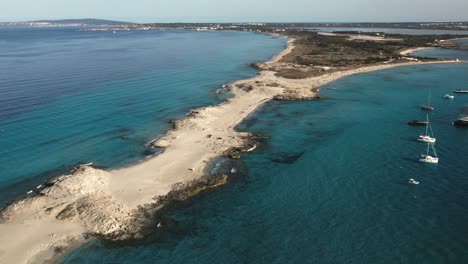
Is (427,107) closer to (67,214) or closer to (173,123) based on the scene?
(173,123)

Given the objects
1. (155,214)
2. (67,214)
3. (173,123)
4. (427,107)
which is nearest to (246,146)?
(173,123)

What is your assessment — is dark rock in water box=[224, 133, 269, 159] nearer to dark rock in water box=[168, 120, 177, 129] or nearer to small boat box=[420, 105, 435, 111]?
dark rock in water box=[168, 120, 177, 129]

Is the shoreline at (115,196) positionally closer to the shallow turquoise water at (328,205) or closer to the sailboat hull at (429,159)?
the shallow turquoise water at (328,205)

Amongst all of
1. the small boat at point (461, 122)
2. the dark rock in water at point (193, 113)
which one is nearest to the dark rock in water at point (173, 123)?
the dark rock in water at point (193, 113)

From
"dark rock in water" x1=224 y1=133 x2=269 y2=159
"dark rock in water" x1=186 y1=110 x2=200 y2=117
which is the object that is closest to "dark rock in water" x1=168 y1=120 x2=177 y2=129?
"dark rock in water" x1=186 y1=110 x2=200 y2=117

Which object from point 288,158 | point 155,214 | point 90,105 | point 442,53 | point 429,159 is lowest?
point 155,214

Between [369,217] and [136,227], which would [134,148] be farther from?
[369,217]
